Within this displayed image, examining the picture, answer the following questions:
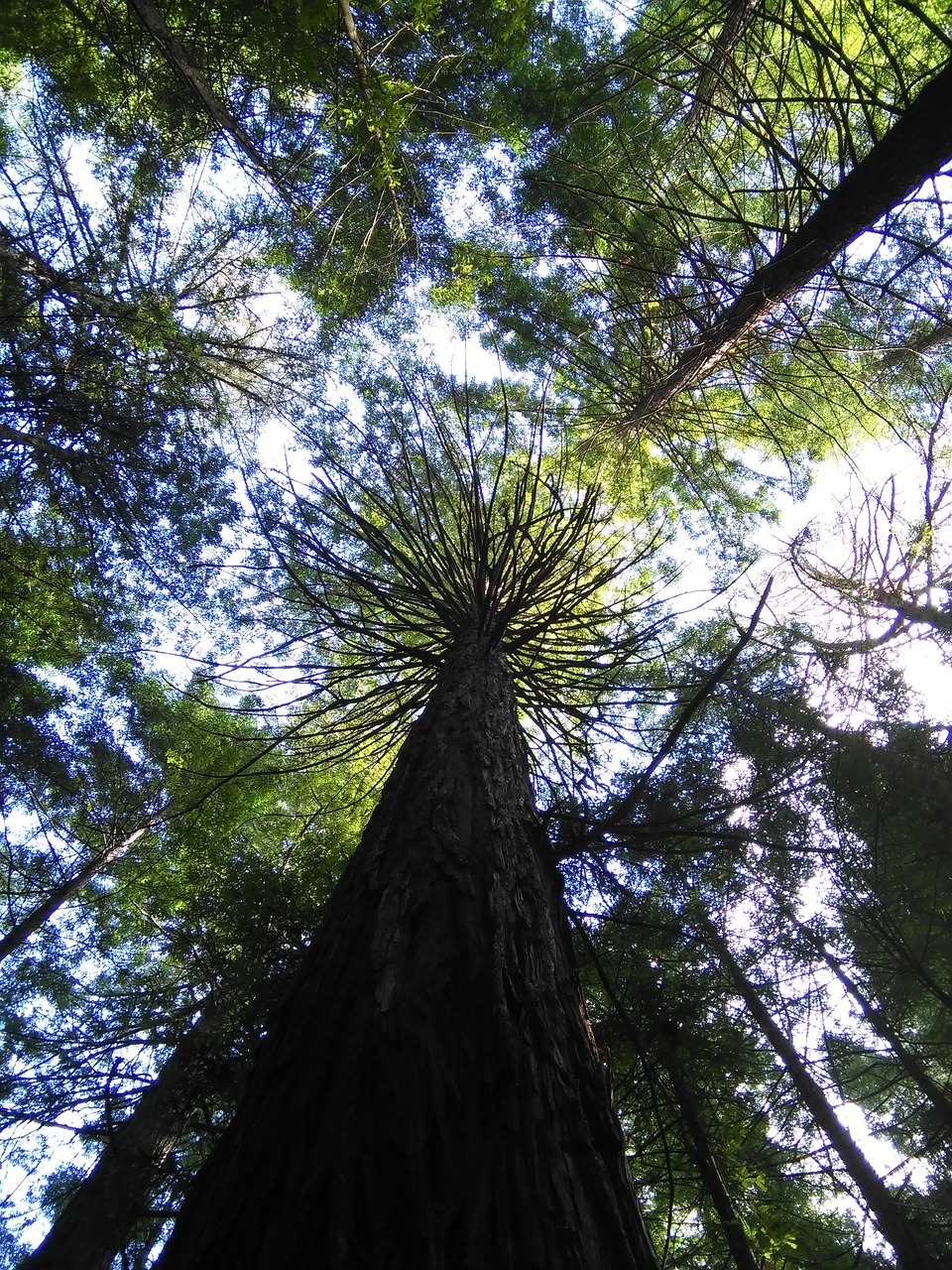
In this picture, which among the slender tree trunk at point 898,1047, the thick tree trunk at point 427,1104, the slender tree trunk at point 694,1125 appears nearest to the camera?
the thick tree trunk at point 427,1104

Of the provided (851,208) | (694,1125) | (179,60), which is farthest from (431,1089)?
(179,60)

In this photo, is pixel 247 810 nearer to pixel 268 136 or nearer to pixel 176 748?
pixel 176 748

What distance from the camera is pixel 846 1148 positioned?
4.71 meters

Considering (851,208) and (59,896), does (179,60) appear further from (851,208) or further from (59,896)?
(59,896)

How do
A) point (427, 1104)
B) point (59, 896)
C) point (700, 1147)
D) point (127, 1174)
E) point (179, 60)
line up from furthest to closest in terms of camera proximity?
point (59, 896), point (179, 60), point (127, 1174), point (700, 1147), point (427, 1104)

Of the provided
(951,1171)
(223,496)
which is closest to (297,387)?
(223,496)

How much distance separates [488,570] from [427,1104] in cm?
318

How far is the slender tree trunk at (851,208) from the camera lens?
2.70 metres

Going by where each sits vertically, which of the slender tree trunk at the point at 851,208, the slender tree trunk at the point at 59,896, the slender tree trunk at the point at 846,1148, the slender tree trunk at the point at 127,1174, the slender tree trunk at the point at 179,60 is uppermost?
the slender tree trunk at the point at 179,60

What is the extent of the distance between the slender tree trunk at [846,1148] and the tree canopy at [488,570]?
40mm

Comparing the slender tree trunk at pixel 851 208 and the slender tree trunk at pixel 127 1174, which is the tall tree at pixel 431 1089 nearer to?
the slender tree trunk at pixel 127 1174

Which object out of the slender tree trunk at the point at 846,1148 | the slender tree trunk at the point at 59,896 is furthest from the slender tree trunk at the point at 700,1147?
the slender tree trunk at the point at 59,896

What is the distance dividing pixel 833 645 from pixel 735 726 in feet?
5.25

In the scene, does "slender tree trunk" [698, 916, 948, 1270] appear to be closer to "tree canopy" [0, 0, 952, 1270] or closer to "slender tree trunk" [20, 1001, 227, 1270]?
"tree canopy" [0, 0, 952, 1270]
